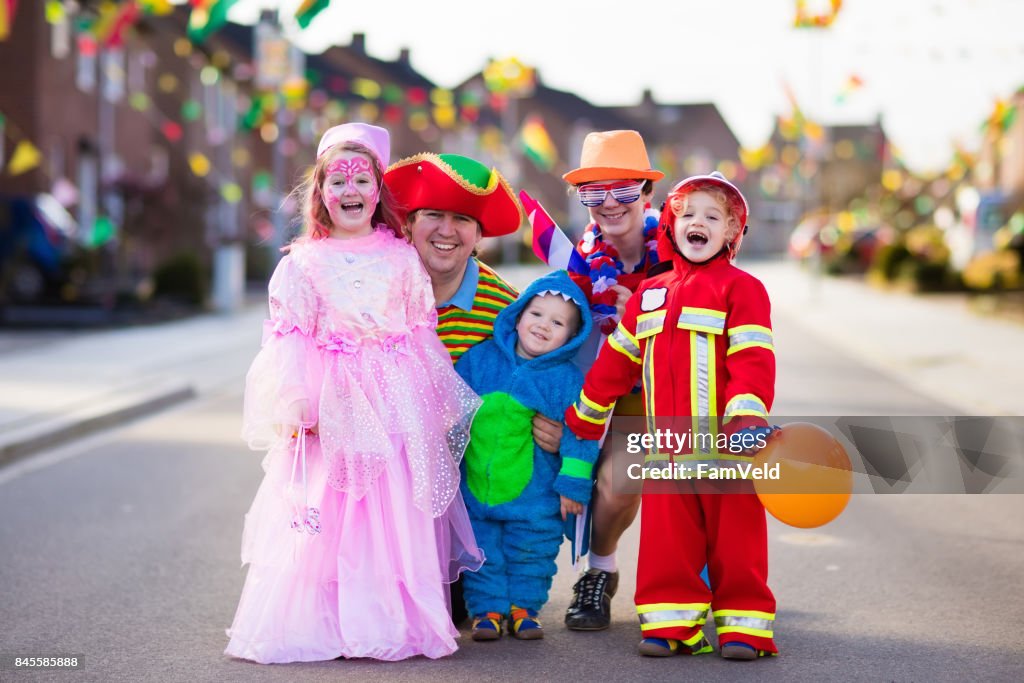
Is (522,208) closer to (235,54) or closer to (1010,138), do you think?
(1010,138)

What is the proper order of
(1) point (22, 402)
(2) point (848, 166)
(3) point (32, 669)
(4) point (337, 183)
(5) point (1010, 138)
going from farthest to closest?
1. (2) point (848, 166)
2. (5) point (1010, 138)
3. (1) point (22, 402)
4. (4) point (337, 183)
5. (3) point (32, 669)


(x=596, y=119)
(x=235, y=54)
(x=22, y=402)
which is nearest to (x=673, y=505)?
(x=22, y=402)

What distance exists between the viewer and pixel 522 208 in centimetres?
595

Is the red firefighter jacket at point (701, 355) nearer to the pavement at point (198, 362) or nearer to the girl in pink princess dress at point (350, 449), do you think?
the girl in pink princess dress at point (350, 449)

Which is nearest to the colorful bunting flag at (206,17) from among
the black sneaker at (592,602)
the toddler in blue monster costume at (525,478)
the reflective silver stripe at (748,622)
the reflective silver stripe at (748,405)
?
the toddler in blue monster costume at (525,478)

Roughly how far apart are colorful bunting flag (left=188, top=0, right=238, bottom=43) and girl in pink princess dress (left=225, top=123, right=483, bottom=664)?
7.68 m

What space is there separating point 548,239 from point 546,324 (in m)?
0.66

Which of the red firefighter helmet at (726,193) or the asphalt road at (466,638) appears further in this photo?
the red firefighter helmet at (726,193)

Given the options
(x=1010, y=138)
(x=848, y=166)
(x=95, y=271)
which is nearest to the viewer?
(x=95, y=271)

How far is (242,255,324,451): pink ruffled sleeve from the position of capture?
5016mm

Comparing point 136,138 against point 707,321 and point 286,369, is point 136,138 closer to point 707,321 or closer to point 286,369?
point 286,369

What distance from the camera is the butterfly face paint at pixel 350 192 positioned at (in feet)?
17.1

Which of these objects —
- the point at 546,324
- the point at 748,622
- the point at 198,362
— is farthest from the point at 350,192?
the point at 198,362

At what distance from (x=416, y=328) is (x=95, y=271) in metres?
21.4
